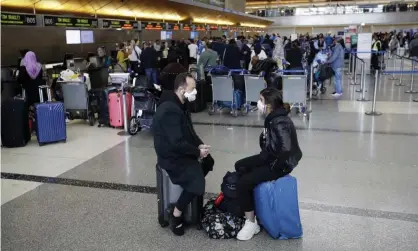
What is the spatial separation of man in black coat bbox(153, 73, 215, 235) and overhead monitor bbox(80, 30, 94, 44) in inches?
529

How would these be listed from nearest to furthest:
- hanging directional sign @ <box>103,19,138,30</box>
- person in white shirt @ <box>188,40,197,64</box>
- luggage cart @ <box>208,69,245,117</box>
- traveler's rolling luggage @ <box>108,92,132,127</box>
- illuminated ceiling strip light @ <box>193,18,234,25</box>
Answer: traveler's rolling luggage @ <box>108,92,132,127</box> → luggage cart @ <box>208,69,245,117</box> → hanging directional sign @ <box>103,19,138,30</box> → person in white shirt @ <box>188,40,197,64</box> → illuminated ceiling strip light @ <box>193,18,234,25</box>

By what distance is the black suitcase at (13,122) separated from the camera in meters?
7.16

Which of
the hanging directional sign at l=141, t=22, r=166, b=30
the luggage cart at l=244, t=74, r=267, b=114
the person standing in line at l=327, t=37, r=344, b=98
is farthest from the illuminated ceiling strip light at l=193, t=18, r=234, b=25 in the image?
the luggage cart at l=244, t=74, r=267, b=114

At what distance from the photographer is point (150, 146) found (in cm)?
727

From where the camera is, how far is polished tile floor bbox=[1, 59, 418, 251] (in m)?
3.77

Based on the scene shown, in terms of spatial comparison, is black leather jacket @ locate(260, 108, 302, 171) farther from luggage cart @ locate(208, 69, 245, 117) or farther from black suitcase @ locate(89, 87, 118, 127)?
luggage cart @ locate(208, 69, 245, 117)

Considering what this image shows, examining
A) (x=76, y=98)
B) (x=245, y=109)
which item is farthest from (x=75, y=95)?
(x=245, y=109)

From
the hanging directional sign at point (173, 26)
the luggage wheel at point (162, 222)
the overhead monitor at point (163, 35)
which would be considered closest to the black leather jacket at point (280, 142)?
the luggage wheel at point (162, 222)

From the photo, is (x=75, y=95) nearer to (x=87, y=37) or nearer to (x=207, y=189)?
(x=207, y=189)

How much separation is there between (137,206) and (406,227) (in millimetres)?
2810

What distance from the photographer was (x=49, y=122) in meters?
7.31

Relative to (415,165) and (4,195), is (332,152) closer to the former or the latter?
(415,165)

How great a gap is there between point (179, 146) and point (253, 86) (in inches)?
236

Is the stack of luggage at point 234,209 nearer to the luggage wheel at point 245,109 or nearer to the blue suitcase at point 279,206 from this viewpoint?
the blue suitcase at point 279,206
